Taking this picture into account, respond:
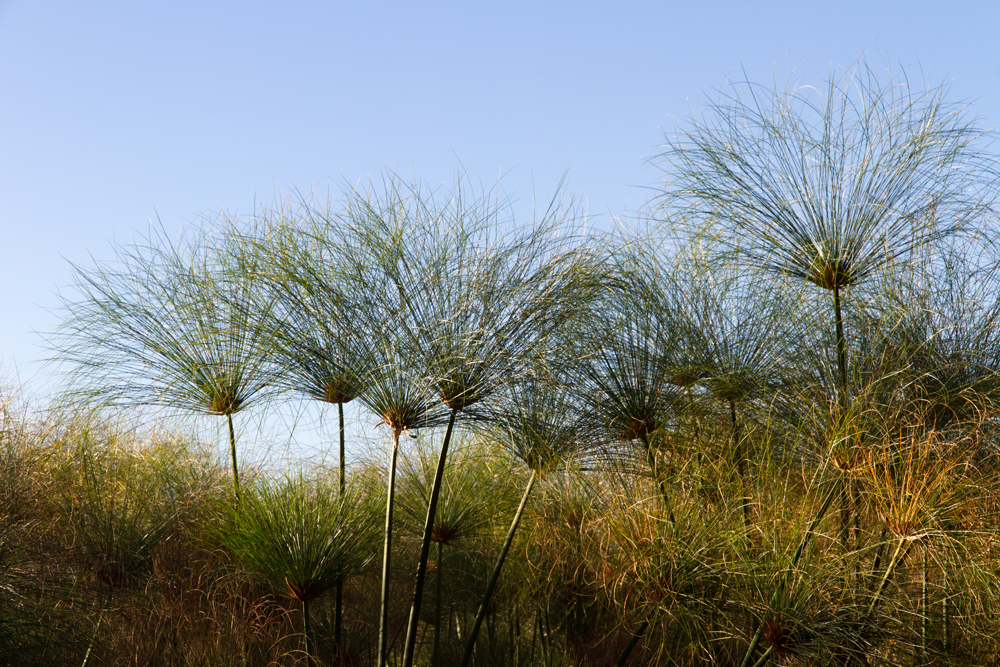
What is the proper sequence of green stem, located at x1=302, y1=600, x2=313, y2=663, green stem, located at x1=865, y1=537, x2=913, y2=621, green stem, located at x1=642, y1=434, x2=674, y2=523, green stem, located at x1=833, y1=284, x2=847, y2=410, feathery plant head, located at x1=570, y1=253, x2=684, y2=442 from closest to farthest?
green stem, located at x1=865, y1=537, x2=913, y2=621 < green stem, located at x1=642, y1=434, x2=674, y2=523 < green stem, located at x1=302, y1=600, x2=313, y2=663 < green stem, located at x1=833, y1=284, x2=847, y2=410 < feathery plant head, located at x1=570, y1=253, x2=684, y2=442

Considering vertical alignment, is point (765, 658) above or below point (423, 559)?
below

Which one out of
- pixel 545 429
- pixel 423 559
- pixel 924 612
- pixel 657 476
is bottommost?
pixel 924 612

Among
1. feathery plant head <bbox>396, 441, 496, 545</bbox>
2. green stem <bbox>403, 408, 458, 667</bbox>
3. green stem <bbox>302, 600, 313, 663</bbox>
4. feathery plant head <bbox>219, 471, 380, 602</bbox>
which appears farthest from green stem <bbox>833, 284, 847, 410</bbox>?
green stem <bbox>302, 600, 313, 663</bbox>

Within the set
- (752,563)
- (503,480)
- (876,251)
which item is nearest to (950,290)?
(876,251)

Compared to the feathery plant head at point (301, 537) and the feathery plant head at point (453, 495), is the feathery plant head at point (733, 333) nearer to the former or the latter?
the feathery plant head at point (453, 495)

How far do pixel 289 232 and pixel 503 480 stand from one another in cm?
282

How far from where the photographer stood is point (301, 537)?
15.8 feet

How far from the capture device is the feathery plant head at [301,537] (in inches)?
189

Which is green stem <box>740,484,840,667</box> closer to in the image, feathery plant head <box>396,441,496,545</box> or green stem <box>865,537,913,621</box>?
green stem <box>865,537,913,621</box>

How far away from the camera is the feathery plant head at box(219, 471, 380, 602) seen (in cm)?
481

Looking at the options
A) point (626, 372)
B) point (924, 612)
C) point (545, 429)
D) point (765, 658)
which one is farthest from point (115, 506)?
point (924, 612)

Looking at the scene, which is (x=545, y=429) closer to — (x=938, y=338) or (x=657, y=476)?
(x=657, y=476)

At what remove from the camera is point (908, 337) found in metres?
5.76

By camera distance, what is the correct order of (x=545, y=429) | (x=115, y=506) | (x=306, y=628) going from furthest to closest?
(x=115, y=506) → (x=545, y=429) → (x=306, y=628)
